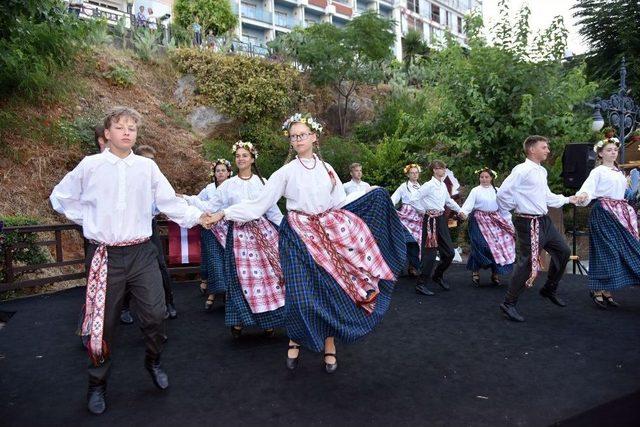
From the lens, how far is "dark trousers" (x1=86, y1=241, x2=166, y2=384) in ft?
10.3

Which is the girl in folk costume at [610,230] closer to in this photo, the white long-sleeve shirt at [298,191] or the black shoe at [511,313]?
the black shoe at [511,313]

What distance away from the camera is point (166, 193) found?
3354mm

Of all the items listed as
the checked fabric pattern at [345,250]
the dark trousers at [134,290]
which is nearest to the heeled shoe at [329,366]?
the checked fabric pattern at [345,250]

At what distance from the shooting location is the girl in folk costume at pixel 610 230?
207 inches

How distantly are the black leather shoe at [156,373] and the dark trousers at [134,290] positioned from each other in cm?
16

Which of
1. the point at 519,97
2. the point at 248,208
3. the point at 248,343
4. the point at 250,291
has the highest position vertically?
the point at 519,97

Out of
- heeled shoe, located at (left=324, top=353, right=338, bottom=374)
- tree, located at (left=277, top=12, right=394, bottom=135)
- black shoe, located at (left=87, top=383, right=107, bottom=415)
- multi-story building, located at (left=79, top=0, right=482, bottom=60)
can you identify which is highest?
multi-story building, located at (left=79, top=0, right=482, bottom=60)

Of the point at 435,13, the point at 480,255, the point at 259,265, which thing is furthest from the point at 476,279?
the point at 435,13

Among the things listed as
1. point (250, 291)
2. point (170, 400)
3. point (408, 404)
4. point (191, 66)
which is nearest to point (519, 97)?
point (250, 291)

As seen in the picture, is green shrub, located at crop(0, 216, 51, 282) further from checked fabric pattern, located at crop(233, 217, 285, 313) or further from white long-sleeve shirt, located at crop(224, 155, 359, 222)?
white long-sleeve shirt, located at crop(224, 155, 359, 222)

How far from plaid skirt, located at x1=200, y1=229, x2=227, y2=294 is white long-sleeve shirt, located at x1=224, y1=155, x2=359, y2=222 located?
74.7 inches

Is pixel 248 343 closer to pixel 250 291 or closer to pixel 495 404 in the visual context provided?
pixel 250 291

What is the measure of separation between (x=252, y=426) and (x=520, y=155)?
26.4ft

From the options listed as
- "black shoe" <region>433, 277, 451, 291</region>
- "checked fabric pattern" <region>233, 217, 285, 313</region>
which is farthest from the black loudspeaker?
"checked fabric pattern" <region>233, 217, 285, 313</region>
